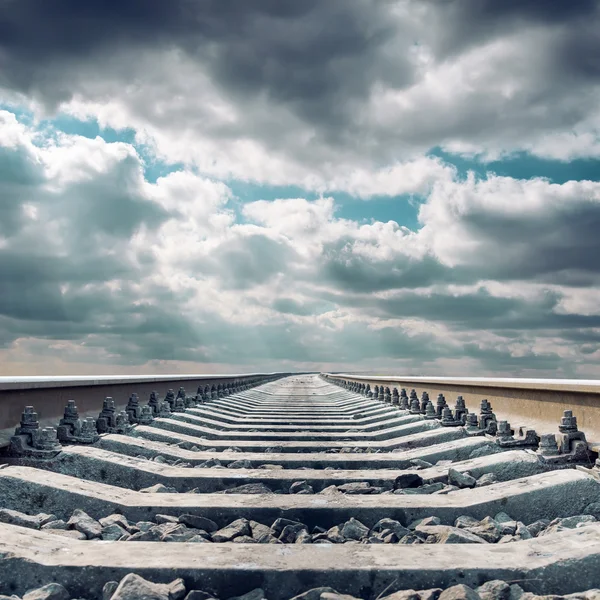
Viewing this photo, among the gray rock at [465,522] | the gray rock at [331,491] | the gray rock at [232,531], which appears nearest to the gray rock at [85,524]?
the gray rock at [232,531]

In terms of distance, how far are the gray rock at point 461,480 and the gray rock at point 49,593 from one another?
8.11ft

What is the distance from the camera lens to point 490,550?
8.63 feet

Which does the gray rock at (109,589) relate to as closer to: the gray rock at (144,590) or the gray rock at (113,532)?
the gray rock at (144,590)

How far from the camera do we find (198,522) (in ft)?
10.4

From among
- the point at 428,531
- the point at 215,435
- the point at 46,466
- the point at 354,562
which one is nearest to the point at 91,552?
the point at 354,562

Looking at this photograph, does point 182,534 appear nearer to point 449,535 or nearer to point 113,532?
point 113,532

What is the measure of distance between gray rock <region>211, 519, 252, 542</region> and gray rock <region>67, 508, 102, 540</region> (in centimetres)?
53

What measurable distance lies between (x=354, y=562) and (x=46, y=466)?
2.56 meters

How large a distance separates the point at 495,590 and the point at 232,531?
1215mm

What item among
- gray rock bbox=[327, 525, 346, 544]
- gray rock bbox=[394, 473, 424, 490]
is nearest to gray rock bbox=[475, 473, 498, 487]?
gray rock bbox=[394, 473, 424, 490]

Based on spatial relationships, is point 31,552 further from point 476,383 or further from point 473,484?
point 476,383

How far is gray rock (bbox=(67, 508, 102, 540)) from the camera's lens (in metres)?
2.99

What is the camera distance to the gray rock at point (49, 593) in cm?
223

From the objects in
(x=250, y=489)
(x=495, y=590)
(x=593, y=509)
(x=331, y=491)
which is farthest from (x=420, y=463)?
(x=495, y=590)
